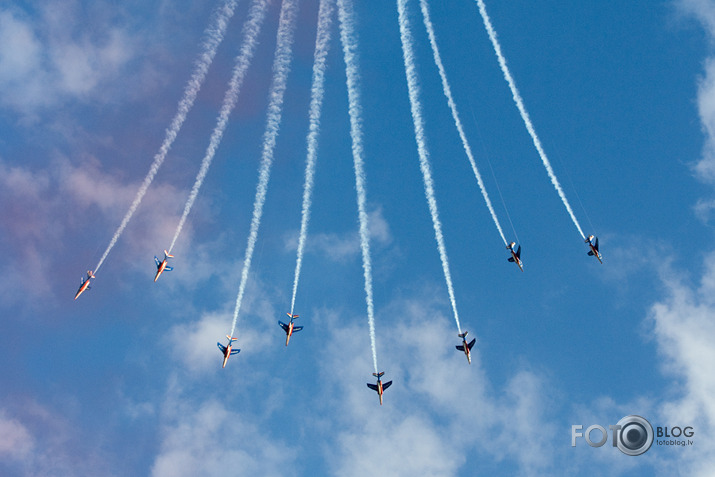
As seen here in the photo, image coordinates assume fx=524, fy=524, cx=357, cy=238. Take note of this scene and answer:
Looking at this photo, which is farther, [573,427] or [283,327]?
[283,327]

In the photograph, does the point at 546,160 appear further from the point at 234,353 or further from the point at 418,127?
the point at 234,353

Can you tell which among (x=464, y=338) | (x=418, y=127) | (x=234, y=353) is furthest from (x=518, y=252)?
(x=234, y=353)

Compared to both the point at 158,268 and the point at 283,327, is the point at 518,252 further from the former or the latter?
the point at 158,268

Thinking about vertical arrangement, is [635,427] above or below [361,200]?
below

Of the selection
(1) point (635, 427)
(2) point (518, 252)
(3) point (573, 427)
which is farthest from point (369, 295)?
(1) point (635, 427)

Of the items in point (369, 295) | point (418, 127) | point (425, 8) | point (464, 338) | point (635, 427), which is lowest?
point (635, 427)

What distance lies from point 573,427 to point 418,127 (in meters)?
25.9

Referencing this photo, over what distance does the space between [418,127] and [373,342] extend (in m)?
16.0

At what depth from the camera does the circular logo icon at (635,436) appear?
37969mm

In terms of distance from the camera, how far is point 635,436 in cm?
3819

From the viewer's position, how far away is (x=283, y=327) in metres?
49.3

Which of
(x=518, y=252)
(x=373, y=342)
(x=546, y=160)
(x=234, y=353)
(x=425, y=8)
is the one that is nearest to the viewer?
(x=425, y=8)

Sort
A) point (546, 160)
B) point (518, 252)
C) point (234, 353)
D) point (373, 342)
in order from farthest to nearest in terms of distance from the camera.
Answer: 1. point (234, 353)
2. point (518, 252)
3. point (373, 342)
4. point (546, 160)

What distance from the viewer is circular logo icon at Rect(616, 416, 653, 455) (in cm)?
3797
